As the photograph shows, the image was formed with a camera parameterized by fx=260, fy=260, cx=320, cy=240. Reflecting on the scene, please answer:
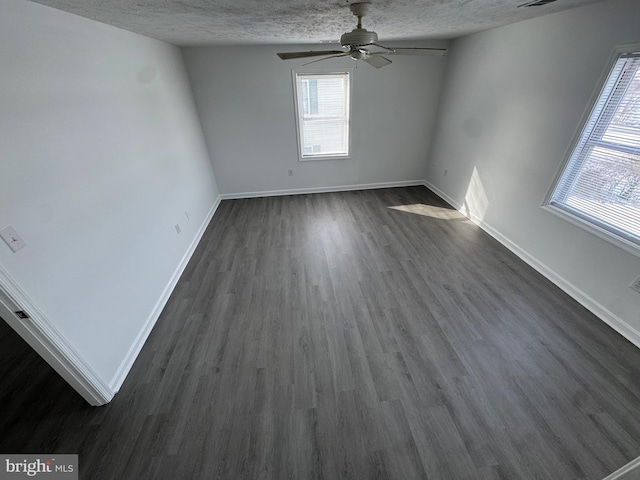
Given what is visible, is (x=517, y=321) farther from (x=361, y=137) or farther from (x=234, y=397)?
(x=361, y=137)

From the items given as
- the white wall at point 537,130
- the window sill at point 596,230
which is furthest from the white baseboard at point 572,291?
the window sill at point 596,230

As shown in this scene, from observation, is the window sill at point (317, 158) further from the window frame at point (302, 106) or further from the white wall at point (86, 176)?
the white wall at point (86, 176)

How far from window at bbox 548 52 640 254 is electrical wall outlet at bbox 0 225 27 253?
3.93 meters

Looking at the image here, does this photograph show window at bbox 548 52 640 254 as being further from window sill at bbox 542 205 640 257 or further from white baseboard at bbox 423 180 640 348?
white baseboard at bbox 423 180 640 348

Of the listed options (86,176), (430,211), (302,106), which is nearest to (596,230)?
(430,211)

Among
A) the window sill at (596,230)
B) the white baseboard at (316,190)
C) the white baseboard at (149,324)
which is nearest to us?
the white baseboard at (149,324)

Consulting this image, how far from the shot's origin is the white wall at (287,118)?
12.2ft

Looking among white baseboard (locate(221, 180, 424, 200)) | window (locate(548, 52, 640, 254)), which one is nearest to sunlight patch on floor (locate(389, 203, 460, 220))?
white baseboard (locate(221, 180, 424, 200))

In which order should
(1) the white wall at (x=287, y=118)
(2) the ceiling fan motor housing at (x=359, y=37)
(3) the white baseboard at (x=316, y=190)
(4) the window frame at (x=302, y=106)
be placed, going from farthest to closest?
(3) the white baseboard at (x=316, y=190), (4) the window frame at (x=302, y=106), (1) the white wall at (x=287, y=118), (2) the ceiling fan motor housing at (x=359, y=37)

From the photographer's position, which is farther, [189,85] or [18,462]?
[189,85]

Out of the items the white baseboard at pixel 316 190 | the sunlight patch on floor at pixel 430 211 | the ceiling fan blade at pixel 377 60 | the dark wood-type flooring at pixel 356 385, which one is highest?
the ceiling fan blade at pixel 377 60

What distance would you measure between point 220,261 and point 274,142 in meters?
2.22

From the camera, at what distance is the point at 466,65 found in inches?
140

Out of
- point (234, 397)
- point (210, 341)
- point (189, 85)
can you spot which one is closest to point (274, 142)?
point (189, 85)
